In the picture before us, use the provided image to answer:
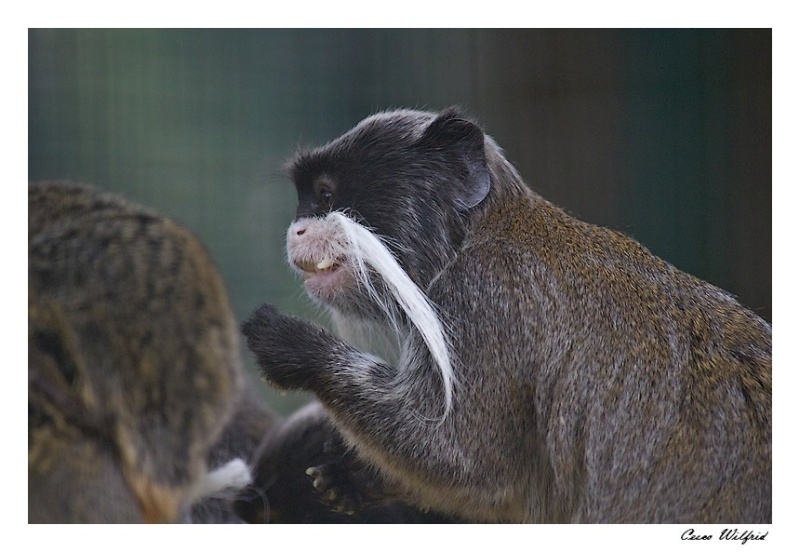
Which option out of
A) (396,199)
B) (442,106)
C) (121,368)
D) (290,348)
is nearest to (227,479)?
(290,348)

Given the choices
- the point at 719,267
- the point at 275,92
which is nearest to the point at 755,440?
the point at 719,267

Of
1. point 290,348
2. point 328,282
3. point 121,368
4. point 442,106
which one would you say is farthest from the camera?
point 442,106

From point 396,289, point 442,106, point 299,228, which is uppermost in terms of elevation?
point 442,106

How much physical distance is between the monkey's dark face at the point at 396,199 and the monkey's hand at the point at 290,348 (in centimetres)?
14

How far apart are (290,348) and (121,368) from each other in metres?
0.51

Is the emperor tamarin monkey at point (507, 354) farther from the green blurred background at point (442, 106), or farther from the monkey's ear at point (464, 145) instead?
the green blurred background at point (442, 106)

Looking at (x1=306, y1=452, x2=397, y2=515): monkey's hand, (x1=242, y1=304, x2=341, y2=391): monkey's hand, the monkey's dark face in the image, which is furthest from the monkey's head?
(x1=306, y1=452, x2=397, y2=515): monkey's hand

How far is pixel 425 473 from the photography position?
6.70 ft

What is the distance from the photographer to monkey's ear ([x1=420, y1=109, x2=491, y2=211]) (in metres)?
2.17

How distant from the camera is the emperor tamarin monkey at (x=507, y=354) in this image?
1.98m

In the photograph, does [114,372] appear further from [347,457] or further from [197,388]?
[347,457]

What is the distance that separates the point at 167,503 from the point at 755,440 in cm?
119

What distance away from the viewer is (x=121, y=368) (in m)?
1.67
